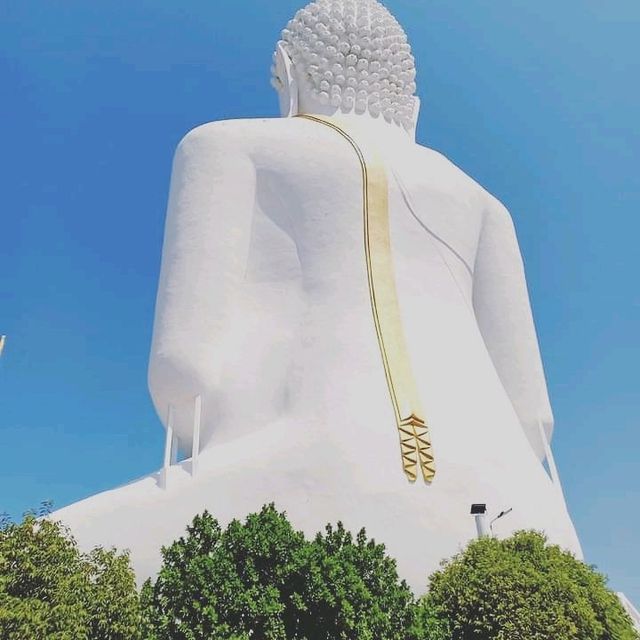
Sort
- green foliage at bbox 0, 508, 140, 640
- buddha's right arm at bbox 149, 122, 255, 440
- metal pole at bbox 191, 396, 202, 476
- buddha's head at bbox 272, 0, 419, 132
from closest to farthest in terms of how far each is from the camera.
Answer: green foliage at bbox 0, 508, 140, 640, metal pole at bbox 191, 396, 202, 476, buddha's right arm at bbox 149, 122, 255, 440, buddha's head at bbox 272, 0, 419, 132

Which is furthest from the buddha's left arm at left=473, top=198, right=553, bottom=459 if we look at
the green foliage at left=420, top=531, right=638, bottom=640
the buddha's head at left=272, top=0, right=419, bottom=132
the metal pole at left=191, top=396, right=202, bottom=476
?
the metal pole at left=191, top=396, right=202, bottom=476

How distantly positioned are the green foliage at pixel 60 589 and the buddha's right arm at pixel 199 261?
4.35 metres

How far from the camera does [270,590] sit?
552 centimetres

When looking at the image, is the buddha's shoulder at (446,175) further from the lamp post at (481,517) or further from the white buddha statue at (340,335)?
the lamp post at (481,517)

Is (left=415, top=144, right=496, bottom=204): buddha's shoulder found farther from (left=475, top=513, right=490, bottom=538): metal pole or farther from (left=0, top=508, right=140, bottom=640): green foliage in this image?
(left=0, top=508, right=140, bottom=640): green foliage

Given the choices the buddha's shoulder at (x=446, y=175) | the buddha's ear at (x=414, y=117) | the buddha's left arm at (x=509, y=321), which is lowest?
the buddha's left arm at (x=509, y=321)

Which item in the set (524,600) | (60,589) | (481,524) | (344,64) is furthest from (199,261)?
(524,600)

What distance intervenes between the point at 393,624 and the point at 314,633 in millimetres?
632

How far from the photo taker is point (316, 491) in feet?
28.3

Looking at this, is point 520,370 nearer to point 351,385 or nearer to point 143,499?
point 351,385

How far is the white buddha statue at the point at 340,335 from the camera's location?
28.4ft

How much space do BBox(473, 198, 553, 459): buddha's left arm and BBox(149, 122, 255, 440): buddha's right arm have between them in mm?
4309

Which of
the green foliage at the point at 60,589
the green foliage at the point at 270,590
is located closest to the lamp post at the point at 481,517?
the green foliage at the point at 270,590

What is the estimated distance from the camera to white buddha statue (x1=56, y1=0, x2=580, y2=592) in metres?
8.65
